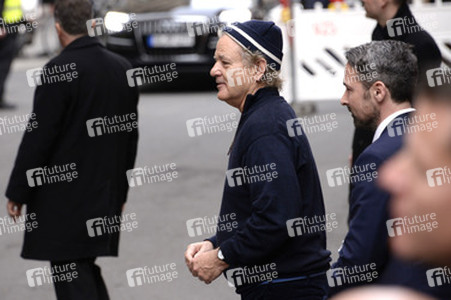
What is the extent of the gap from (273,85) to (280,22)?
9.16 m

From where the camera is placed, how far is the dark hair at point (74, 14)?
5.03 m

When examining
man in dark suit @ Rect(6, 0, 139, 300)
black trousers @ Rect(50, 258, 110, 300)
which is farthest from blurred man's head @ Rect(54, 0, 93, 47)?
black trousers @ Rect(50, 258, 110, 300)

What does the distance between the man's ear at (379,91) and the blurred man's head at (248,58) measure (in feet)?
1.49

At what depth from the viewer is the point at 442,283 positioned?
2.60m

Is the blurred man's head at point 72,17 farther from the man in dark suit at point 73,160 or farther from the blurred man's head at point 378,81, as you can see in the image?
the blurred man's head at point 378,81

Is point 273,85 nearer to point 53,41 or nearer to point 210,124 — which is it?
point 210,124

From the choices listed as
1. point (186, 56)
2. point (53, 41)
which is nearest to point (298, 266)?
point (186, 56)

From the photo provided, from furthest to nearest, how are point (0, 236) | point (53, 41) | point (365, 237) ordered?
point (53, 41) → point (0, 236) → point (365, 237)

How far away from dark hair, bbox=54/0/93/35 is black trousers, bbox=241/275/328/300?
2119mm

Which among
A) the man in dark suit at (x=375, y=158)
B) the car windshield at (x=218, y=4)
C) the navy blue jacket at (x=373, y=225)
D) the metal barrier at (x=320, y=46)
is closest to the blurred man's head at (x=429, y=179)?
the man in dark suit at (x=375, y=158)

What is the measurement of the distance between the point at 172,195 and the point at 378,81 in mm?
6024

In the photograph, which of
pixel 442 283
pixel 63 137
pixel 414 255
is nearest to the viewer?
pixel 414 255

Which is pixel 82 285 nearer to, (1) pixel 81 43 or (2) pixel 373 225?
(1) pixel 81 43

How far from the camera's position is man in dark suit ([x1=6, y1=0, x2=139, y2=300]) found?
4.93 metres
